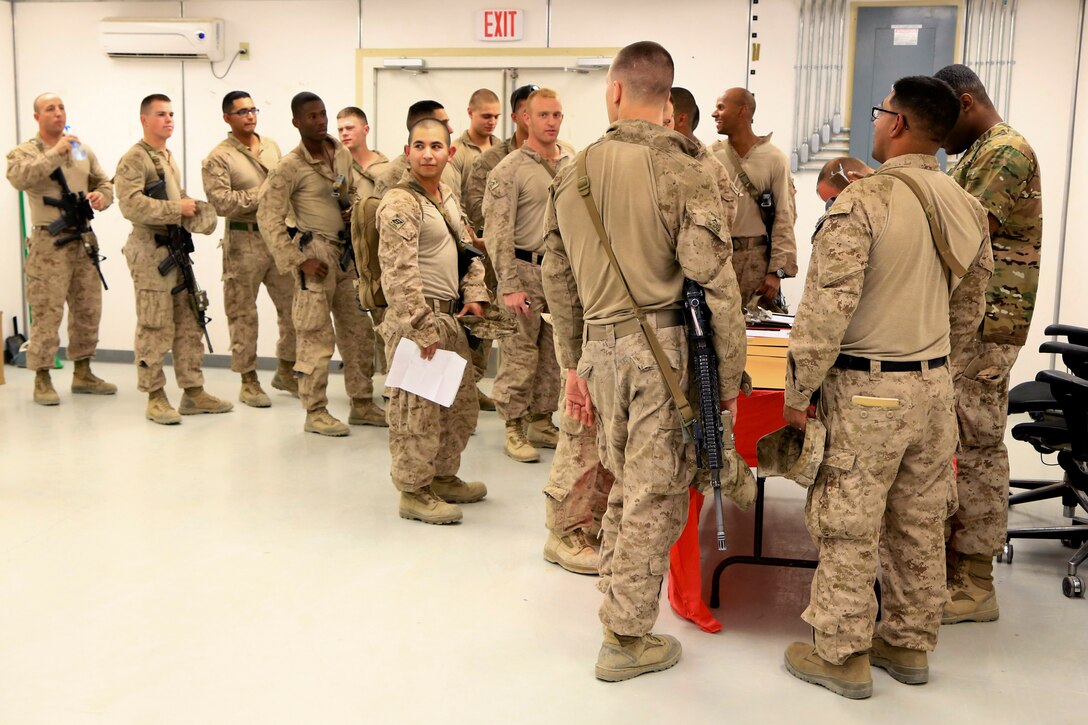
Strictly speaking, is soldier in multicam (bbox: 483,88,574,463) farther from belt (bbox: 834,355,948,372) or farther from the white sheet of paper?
belt (bbox: 834,355,948,372)

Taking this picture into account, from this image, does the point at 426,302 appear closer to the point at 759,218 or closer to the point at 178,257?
the point at 759,218

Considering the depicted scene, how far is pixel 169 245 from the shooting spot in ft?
21.1

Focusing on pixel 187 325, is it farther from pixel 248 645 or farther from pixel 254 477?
pixel 248 645

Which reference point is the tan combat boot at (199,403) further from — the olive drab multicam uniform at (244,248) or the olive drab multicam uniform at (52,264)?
the olive drab multicam uniform at (52,264)

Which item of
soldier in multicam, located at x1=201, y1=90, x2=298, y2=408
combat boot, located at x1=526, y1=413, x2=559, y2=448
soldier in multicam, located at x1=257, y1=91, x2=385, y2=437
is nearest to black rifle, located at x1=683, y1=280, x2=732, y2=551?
combat boot, located at x1=526, y1=413, x2=559, y2=448

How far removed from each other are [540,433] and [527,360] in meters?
0.57

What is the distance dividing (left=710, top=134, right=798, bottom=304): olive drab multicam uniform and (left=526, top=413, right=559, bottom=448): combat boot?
149cm

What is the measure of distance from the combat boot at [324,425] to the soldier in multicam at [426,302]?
1.48 meters

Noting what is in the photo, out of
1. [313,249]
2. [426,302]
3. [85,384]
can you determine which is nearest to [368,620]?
[426,302]

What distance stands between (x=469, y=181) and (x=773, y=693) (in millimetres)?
4170

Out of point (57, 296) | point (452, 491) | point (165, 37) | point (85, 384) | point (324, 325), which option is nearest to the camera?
point (452, 491)

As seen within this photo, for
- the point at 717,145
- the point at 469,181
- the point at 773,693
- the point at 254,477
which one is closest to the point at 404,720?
the point at 773,693

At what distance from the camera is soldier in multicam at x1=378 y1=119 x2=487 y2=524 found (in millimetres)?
4188

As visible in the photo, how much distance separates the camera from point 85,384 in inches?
288
